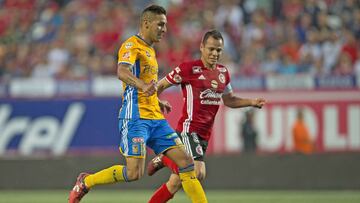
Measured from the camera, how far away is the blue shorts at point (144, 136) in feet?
31.9

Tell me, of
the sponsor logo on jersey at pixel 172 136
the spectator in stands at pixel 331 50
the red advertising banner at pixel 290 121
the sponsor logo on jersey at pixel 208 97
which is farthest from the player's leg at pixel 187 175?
the spectator in stands at pixel 331 50

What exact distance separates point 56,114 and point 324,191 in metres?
5.19

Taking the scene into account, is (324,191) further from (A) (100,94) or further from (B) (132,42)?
(B) (132,42)

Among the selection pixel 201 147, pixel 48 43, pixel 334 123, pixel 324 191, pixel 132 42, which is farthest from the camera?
pixel 48 43

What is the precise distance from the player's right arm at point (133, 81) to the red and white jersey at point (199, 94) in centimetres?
115

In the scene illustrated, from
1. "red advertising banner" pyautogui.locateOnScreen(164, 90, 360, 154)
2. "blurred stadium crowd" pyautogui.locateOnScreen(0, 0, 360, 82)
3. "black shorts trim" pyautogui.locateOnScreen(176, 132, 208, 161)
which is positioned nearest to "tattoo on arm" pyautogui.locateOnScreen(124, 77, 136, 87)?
"black shorts trim" pyautogui.locateOnScreen(176, 132, 208, 161)

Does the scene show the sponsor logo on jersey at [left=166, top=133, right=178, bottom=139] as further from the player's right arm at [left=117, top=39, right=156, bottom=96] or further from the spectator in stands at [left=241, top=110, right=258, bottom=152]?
the spectator in stands at [left=241, top=110, right=258, bottom=152]

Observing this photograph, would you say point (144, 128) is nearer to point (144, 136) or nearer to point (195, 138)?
point (144, 136)

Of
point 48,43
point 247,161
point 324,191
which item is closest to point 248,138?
point 247,161

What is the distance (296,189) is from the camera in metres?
16.6

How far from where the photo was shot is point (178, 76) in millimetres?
10516

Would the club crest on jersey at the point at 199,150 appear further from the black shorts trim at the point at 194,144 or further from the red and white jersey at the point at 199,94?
the red and white jersey at the point at 199,94

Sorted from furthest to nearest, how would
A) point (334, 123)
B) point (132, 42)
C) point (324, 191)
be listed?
point (334, 123), point (324, 191), point (132, 42)

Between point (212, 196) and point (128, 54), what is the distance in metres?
6.01
